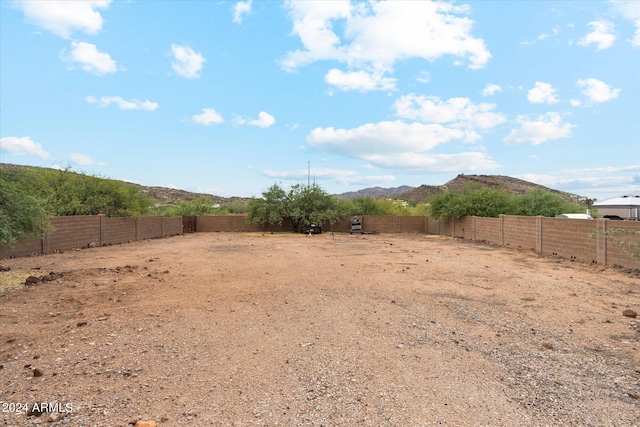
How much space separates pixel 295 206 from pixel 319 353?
32185mm

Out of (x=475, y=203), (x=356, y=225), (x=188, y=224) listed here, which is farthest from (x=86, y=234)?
(x=475, y=203)

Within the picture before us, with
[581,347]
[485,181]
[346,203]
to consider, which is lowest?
[581,347]

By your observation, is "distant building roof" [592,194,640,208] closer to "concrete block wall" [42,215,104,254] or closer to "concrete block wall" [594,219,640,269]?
"concrete block wall" [594,219,640,269]

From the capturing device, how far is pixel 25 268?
13000mm

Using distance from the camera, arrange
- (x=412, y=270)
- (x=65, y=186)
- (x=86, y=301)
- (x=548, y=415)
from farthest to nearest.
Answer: (x=65, y=186) → (x=412, y=270) → (x=86, y=301) → (x=548, y=415)

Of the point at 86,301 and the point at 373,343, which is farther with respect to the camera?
the point at 86,301

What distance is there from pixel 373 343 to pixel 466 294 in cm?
440

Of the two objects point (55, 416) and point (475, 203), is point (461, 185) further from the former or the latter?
point (55, 416)

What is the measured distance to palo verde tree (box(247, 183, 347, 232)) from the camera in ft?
119

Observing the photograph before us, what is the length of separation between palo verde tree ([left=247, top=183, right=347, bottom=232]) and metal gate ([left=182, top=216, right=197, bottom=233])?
19.9 feet

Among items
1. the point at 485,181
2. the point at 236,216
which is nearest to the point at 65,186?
the point at 236,216

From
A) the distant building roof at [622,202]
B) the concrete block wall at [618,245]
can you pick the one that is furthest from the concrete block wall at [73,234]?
the distant building roof at [622,202]

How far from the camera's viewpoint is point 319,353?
16.5 feet

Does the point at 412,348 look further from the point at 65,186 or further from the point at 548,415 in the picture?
the point at 65,186
